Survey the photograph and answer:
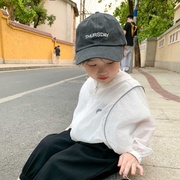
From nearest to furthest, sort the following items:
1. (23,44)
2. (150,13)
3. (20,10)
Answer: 1. (23,44)
2. (20,10)
3. (150,13)

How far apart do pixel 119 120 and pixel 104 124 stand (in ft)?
0.30

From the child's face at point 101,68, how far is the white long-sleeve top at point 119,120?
0.30 feet

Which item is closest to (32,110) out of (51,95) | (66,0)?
(51,95)

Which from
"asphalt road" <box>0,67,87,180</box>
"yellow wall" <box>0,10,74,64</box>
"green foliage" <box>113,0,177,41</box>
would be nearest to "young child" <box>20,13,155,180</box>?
"asphalt road" <box>0,67,87,180</box>

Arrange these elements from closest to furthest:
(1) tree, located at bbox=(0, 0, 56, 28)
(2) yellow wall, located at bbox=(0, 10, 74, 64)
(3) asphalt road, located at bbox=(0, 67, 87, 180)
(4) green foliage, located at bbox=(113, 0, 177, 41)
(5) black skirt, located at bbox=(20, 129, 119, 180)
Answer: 1. (5) black skirt, located at bbox=(20, 129, 119, 180)
2. (3) asphalt road, located at bbox=(0, 67, 87, 180)
3. (2) yellow wall, located at bbox=(0, 10, 74, 64)
4. (4) green foliage, located at bbox=(113, 0, 177, 41)
5. (1) tree, located at bbox=(0, 0, 56, 28)

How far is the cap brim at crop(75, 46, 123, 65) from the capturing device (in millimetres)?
1105

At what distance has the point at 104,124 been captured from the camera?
3.95 feet

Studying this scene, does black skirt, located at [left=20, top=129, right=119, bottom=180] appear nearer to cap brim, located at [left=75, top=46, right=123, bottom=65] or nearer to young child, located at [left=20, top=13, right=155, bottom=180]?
young child, located at [left=20, top=13, right=155, bottom=180]

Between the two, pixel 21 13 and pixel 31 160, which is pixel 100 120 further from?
pixel 21 13

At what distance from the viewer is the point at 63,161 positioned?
1.12 m

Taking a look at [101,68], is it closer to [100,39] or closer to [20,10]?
[100,39]

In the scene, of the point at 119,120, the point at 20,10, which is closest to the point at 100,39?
the point at 119,120

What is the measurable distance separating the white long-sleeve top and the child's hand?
24 mm

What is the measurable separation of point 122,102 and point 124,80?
14 cm
